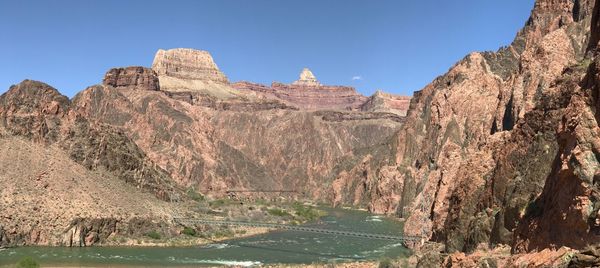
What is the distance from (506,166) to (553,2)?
15780 cm

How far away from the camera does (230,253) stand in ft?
316

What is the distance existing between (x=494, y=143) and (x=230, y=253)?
2143 inches

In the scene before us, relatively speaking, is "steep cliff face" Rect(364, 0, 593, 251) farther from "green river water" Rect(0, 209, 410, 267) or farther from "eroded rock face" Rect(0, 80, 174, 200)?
"eroded rock face" Rect(0, 80, 174, 200)

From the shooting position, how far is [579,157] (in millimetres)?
24984

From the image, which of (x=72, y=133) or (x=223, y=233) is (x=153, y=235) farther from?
(x=72, y=133)

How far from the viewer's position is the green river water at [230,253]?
3356 inches

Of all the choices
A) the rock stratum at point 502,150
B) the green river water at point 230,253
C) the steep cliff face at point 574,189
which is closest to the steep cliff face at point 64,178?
the rock stratum at point 502,150

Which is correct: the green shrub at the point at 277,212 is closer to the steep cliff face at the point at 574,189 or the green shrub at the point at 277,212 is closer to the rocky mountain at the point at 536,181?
the rocky mountain at the point at 536,181

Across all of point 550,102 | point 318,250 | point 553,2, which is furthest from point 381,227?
point 550,102

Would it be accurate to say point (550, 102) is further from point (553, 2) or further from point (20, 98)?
point (553, 2)

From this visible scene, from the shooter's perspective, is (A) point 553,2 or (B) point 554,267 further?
(A) point 553,2

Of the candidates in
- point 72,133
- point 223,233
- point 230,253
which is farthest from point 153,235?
point 72,133

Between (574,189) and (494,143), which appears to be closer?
(574,189)

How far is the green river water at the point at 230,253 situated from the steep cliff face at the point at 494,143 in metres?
10.4
